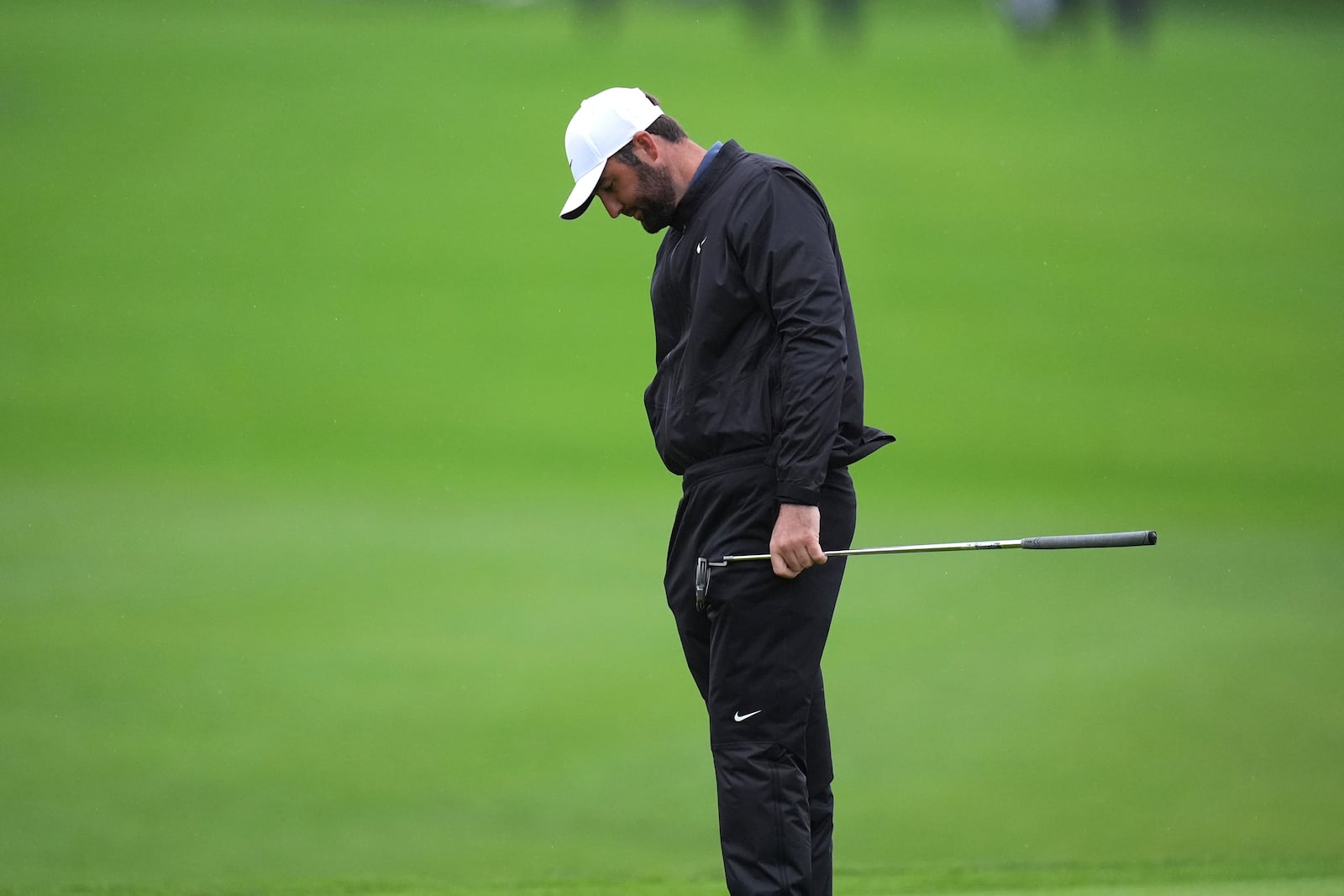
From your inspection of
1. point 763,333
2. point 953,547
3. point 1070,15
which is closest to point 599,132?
point 763,333

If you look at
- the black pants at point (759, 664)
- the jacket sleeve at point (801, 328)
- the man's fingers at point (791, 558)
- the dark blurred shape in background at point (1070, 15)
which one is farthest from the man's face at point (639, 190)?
the dark blurred shape in background at point (1070, 15)

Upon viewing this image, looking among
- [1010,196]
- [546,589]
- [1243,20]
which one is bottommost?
[546,589]

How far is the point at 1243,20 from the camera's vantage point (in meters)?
6.88

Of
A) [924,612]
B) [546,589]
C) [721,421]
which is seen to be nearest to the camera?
[721,421]

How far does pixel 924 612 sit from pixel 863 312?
87.5 inches

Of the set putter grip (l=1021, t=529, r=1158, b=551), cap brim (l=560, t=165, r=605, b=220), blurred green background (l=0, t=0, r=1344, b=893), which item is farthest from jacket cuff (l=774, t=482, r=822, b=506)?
blurred green background (l=0, t=0, r=1344, b=893)

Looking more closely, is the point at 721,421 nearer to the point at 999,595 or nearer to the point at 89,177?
the point at 999,595

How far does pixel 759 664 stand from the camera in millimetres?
1947

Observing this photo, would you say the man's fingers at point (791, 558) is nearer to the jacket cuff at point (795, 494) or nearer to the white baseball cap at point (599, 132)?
the jacket cuff at point (795, 494)

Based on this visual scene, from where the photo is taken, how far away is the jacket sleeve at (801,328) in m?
1.89

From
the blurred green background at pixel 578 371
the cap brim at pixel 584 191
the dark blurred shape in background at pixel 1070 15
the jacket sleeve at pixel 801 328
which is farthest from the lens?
the dark blurred shape in background at pixel 1070 15

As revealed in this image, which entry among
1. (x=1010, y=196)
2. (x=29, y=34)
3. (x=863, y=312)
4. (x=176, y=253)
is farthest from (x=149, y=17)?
(x=1010, y=196)

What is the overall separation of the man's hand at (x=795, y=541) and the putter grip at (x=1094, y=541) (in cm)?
28

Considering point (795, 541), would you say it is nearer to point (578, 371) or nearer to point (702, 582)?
point (702, 582)
